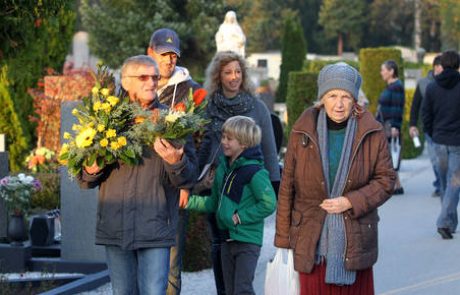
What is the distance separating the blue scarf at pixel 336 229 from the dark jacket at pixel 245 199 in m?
1.18

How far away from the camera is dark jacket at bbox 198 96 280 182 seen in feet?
23.5

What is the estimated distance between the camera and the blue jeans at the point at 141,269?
5371 millimetres

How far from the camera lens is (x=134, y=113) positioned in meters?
5.39

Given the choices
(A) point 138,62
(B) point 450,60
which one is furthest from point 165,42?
(B) point 450,60

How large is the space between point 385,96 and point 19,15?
831cm

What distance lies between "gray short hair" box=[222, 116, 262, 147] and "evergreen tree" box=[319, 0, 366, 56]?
61617 mm

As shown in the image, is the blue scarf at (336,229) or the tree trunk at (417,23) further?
the tree trunk at (417,23)

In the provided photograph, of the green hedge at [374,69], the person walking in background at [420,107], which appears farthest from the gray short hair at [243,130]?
the green hedge at [374,69]

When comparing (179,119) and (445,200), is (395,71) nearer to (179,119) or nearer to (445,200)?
(445,200)

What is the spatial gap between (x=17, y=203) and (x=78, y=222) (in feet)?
2.77

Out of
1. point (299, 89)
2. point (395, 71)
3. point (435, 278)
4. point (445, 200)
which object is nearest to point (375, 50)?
point (299, 89)

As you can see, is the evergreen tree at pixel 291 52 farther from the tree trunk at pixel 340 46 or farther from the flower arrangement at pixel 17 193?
the tree trunk at pixel 340 46

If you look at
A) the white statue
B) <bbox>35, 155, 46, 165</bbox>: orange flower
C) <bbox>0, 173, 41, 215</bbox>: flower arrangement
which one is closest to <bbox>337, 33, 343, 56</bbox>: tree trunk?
the white statue

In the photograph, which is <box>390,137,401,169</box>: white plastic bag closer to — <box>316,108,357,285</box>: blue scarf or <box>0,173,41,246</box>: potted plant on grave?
<box>0,173,41,246</box>: potted plant on grave
